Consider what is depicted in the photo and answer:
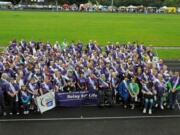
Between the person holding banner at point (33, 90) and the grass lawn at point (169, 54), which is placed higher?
the person holding banner at point (33, 90)

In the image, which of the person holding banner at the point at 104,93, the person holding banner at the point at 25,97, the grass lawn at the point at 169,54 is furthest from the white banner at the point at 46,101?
the grass lawn at the point at 169,54

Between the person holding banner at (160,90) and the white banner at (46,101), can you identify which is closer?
the white banner at (46,101)

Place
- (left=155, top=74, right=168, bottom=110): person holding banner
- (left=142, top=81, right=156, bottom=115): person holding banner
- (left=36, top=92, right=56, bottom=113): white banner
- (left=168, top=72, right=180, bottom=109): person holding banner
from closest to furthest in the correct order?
(left=36, top=92, right=56, bottom=113): white banner < (left=142, top=81, right=156, bottom=115): person holding banner < (left=155, top=74, right=168, bottom=110): person holding banner < (left=168, top=72, right=180, bottom=109): person holding banner

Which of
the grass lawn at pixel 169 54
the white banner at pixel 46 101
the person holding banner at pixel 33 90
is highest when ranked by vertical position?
the person holding banner at pixel 33 90

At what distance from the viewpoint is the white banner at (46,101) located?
15.7 m

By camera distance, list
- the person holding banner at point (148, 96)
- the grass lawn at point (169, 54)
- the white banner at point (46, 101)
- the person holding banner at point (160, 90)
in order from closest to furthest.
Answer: the white banner at point (46, 101), the person holding banner at point (148, 96), the person holding banner at point (160, 90), the grass lawn at point (169, 54)

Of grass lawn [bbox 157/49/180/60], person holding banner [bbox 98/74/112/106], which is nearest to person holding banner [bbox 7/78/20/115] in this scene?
person holding banner [bbox 98/74/112/106]

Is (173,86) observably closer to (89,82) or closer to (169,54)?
→ (89,82)

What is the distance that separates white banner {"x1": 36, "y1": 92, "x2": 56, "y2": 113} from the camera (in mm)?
15719

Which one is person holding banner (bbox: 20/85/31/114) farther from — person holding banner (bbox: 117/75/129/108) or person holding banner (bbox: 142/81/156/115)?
person holding banner (bbox: 142/81/156/115)

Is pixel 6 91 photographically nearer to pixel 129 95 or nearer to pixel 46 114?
pixel 46 114

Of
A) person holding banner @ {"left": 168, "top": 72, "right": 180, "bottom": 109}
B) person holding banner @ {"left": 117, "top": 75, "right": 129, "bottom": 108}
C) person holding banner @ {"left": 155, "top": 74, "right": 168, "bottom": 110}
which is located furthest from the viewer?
person holding banner @ {"left": 168, "top": 72, "right": 180, "bottom": 109}

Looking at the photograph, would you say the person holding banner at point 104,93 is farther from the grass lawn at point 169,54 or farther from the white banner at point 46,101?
the grass lawn at point 169,54

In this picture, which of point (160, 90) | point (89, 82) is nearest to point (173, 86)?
point (160, 90)
